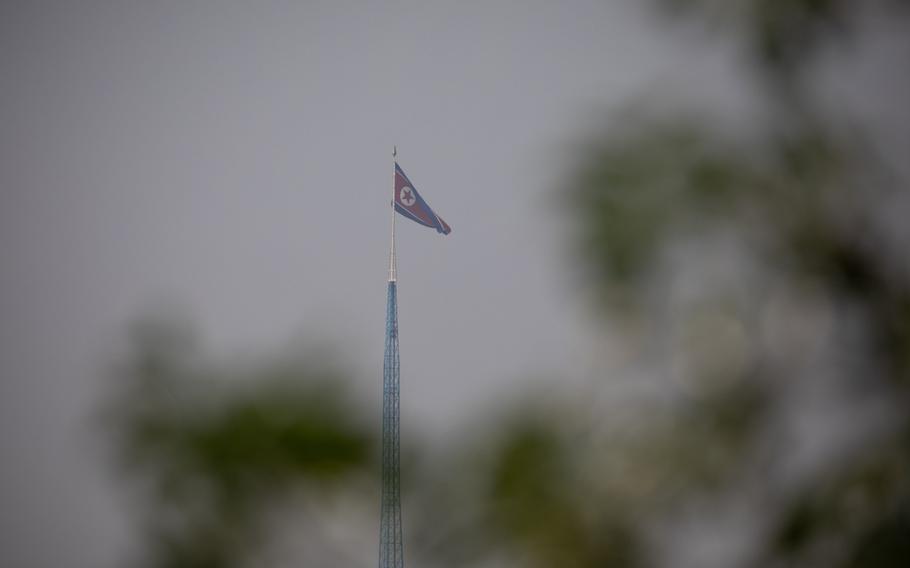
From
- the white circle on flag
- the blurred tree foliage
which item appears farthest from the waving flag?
the blurred tree foliage

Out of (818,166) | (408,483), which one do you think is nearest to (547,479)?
(408,483)

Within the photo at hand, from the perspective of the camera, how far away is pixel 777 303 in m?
3.33

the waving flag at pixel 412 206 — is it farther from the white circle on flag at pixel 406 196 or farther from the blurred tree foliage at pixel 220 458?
the blurred tree foliage at pixel 220 458

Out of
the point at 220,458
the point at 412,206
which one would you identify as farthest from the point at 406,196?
the point at 220,458

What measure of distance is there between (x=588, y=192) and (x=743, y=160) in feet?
1.45

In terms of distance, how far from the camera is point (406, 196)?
22688mm

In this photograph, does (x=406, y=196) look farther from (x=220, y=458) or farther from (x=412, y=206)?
(x=220, y=458)

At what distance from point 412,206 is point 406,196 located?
0.27m

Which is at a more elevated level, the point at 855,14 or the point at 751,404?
the point at 855,14

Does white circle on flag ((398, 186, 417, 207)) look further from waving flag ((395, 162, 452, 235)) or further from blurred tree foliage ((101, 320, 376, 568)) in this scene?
blurred tree foliage ((101, 320, 376, 568))

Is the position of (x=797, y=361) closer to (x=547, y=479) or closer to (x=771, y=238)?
(x=771, y=238)

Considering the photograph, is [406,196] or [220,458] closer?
[220,458]

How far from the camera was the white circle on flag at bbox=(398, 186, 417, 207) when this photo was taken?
882 inches

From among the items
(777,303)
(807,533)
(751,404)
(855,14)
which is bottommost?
(807,533)
